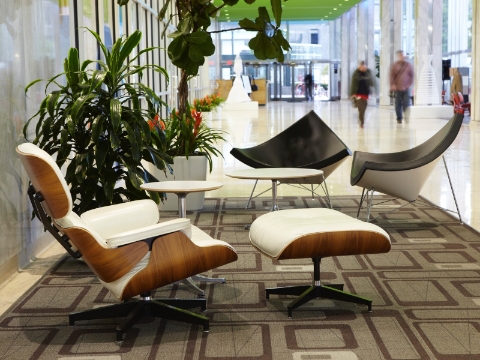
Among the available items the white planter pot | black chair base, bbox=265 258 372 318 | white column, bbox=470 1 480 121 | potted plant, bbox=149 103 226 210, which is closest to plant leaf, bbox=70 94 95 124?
black chair base, bbox=265 258 372 318

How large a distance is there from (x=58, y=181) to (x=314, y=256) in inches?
48.5

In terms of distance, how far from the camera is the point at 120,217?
3.85 m

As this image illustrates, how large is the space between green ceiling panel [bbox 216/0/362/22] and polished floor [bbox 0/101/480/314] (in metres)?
12.9

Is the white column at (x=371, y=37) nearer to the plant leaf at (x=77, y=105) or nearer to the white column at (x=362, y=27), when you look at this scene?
the white column at (x=362, y=27)

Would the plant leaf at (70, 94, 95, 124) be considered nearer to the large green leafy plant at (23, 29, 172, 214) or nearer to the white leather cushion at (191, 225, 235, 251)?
the large green leafy plant at (23, 29, 172, 214)

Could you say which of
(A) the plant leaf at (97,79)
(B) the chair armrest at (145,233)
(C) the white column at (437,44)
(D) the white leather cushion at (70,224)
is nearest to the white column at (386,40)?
(C) the white column at (437,44)

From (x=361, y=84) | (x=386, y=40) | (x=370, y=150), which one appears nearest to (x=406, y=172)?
(x=370, y=150)

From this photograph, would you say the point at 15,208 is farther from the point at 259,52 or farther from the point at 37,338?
the point at 259,52

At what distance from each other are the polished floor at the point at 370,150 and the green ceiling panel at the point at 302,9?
42.4 feet

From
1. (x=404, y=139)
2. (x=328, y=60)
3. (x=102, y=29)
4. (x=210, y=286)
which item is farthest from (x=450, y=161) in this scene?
(x=328, y=60)

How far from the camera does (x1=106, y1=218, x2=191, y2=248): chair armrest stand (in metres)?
3.18

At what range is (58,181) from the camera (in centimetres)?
315

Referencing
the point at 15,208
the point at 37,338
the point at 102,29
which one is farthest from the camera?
the point at 102,29

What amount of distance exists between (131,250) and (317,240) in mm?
868
